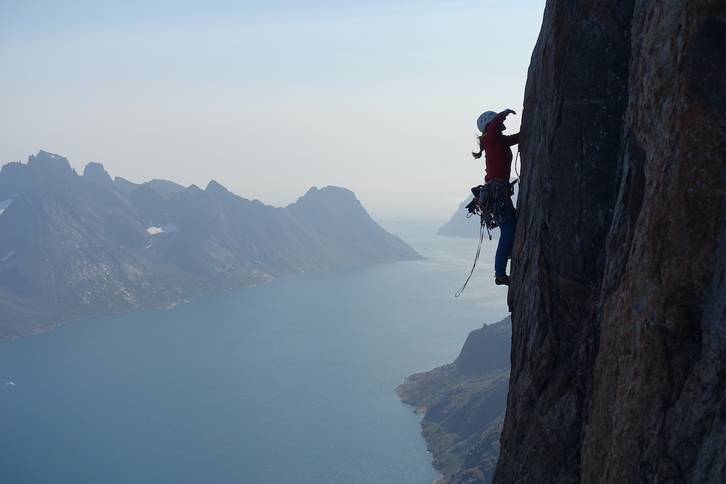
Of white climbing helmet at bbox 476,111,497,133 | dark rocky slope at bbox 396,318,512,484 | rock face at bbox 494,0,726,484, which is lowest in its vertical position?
dark rocky slope at bbox 396,318,512,484

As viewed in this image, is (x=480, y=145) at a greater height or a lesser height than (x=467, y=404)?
greater

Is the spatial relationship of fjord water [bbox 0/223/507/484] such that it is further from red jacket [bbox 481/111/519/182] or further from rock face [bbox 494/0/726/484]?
rock face [bbox 494/0/726/484]

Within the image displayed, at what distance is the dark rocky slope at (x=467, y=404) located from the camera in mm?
73500

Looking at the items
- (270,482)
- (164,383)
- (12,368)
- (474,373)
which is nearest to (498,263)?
(270,482)

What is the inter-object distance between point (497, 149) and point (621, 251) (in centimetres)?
373

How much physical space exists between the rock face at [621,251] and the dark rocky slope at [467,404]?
65.6 meters

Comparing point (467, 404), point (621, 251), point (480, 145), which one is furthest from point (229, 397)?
point (621, 251)

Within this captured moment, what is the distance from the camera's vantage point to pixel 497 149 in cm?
943

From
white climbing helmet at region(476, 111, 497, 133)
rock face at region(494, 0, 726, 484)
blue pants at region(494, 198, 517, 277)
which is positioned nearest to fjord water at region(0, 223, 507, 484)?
blue pants at region(494, 198, 517, 277)

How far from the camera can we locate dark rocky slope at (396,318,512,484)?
7350 cm

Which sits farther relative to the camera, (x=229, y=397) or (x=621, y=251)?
(x=229, y=397)

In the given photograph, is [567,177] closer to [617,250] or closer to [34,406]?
[617,250]

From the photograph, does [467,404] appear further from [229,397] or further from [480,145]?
[480,145]

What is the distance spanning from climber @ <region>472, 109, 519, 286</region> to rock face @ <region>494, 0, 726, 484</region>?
0.52m
